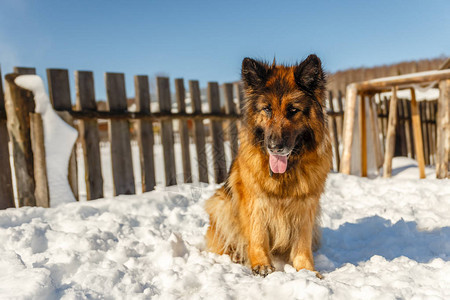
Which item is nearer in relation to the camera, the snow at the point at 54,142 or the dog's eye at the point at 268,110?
the dog's eye at the point at 268,110

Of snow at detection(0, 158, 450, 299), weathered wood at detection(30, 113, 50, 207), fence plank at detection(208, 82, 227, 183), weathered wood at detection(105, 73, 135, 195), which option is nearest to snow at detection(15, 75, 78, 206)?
weathered wood at detection(30, 113, 50, 207)

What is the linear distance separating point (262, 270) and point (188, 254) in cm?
73

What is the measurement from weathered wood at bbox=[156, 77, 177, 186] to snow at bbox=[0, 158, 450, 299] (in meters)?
0.89

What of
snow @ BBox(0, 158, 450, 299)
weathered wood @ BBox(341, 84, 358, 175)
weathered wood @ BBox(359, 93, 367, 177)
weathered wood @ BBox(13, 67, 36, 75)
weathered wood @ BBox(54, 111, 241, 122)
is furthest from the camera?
weathered wood @ BBox(359, 93, 367, 177)

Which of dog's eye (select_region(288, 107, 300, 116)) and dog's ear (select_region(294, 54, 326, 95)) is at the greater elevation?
dog's ear (select_region(294, 54, 326, 95))

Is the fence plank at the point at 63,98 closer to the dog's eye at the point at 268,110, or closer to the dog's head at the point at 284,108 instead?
the dog's head at the point at 284,108

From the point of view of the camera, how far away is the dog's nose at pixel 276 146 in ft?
7.77

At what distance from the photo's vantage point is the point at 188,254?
2934 millimetres

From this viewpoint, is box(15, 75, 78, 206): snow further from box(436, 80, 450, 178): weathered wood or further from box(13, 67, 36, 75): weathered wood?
box(436, 80, 450, 178): weathered wood

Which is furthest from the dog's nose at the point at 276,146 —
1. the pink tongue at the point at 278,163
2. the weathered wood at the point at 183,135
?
the weathered wood at the point at 183,135

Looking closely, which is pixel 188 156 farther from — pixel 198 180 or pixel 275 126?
pixel 275 126

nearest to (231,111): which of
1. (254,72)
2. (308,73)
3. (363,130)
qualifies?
(363,130)

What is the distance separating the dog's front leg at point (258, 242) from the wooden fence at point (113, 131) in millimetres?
1100

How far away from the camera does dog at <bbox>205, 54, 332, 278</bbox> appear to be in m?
2.54
